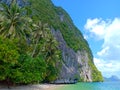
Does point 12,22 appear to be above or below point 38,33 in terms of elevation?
below

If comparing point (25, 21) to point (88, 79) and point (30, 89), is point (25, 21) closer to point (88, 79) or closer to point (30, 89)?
point (30, 89)

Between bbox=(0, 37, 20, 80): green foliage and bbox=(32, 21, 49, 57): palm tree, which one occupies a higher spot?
bbox=(32, 21, 49, 57): palm tree

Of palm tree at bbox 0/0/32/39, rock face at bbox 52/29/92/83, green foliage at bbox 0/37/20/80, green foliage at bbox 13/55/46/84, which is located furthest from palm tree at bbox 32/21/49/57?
rock face at bbox 52/29/92/83

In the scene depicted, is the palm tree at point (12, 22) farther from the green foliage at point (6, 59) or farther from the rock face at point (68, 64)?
the rock face at point (68, 64)

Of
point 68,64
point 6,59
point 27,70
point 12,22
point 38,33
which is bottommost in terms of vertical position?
point 27,70

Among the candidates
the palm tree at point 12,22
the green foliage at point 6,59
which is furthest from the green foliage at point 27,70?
the palm tree at point 12,22

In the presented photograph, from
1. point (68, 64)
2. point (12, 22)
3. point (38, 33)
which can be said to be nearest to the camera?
point (12, 22)

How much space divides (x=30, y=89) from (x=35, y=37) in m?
19.9

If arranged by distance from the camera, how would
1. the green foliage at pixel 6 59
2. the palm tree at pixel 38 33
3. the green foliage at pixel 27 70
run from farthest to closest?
the palm tree at pixel 38 33 < the green foliage at pixel 27 70 < the green foliage at pixel 6 59

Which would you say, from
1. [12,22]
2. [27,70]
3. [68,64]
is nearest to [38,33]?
[12,22]

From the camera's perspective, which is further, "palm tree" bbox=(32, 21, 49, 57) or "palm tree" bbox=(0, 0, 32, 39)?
"palm tree" bbox=(32, 21, 49, 57)

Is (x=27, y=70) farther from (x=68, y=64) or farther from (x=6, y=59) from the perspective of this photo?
(x=68, y=64)

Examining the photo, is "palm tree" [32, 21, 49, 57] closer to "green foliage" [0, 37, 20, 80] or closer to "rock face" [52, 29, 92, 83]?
"green foliage" [0, 37, 20, 80]

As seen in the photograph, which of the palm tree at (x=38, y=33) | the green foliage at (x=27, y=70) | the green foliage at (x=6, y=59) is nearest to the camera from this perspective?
the green foliage at (x=6, y=59)
